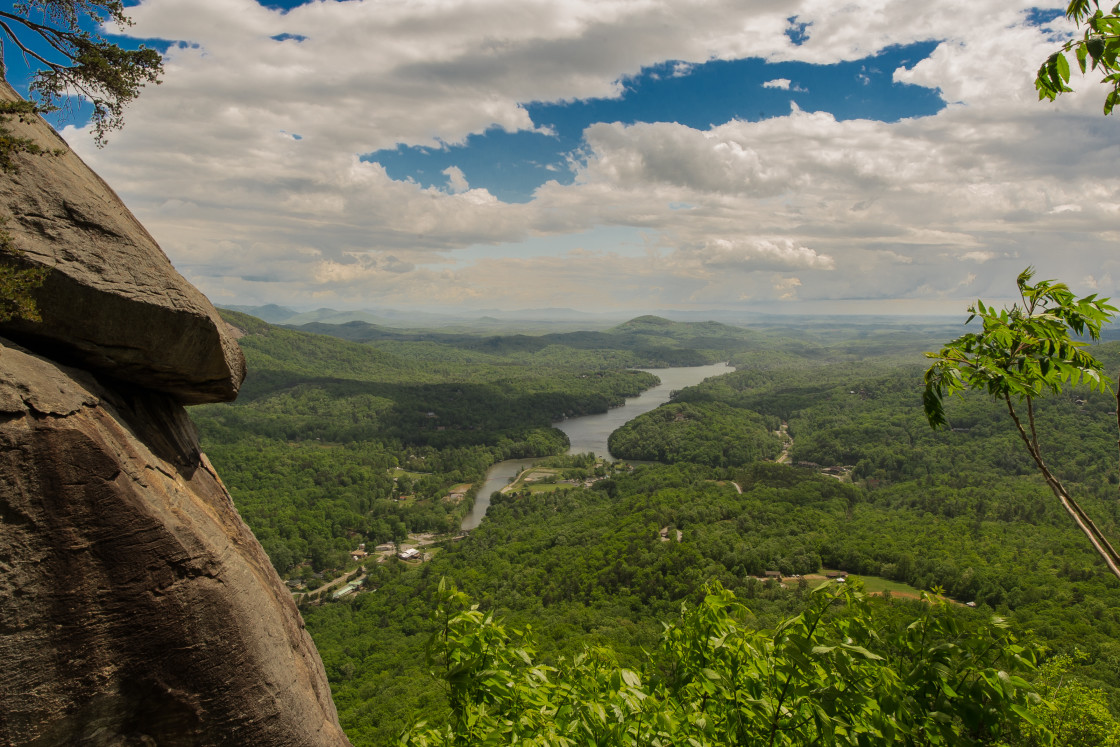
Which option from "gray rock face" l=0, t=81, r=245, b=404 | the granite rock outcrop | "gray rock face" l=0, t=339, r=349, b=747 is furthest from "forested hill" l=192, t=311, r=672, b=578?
"gray rock face" l=0, t=339, r=349, b=747

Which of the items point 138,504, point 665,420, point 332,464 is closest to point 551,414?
point 665,420

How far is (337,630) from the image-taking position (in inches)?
1740

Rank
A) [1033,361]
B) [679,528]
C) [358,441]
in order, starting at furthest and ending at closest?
1. [358,441]
2. [679,528]
3. [1033,361]

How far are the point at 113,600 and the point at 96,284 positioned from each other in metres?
3.14

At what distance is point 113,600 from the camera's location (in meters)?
4.86

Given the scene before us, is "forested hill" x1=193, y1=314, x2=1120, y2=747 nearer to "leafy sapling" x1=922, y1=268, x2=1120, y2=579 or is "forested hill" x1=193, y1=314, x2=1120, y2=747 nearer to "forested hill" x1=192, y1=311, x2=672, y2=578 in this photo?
"forested hill" x1=192, y1=311, x2=672, y2=578

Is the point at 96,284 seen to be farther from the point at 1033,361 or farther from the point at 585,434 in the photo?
the point at 585,434

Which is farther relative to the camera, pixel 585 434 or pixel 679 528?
pixel 585 434

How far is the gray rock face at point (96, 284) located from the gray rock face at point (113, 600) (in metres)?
0.45

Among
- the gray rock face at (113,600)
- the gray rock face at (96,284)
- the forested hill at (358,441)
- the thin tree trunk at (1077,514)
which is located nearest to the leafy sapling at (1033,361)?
the thin tree trunk at (1077,514)

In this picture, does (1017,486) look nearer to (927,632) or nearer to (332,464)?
(927,632)

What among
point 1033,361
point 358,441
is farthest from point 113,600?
point 358,441

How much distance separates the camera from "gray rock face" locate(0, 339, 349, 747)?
4457mm

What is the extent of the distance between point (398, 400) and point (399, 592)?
319 feet
